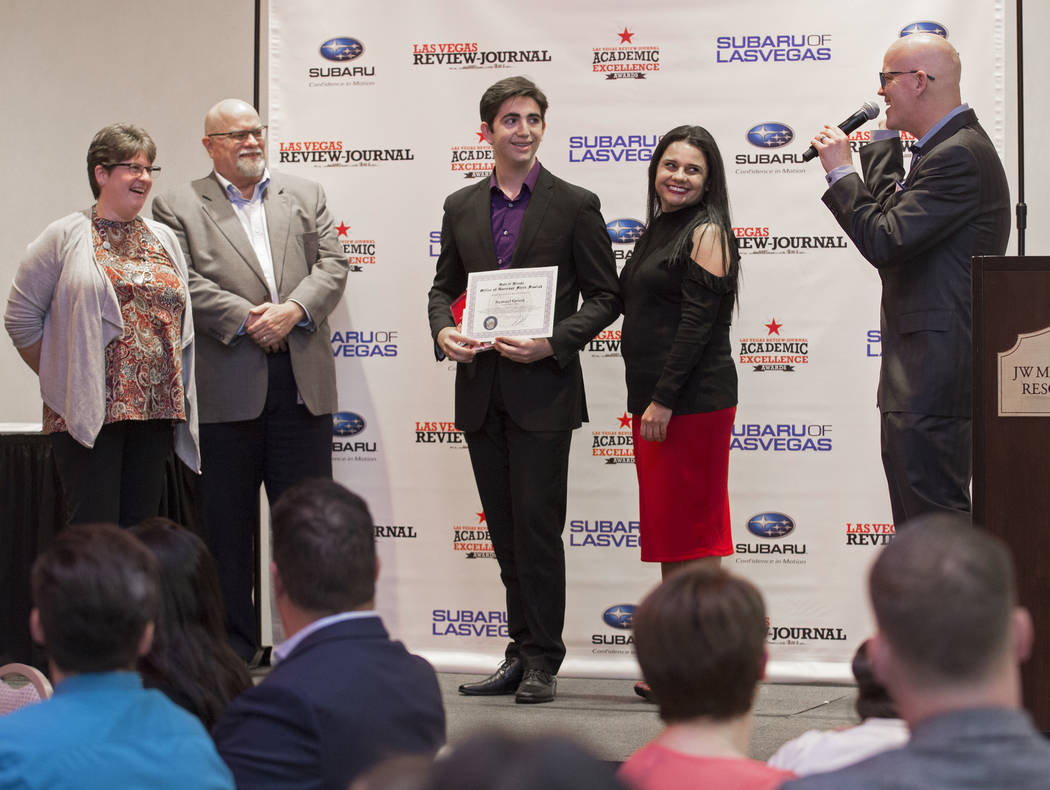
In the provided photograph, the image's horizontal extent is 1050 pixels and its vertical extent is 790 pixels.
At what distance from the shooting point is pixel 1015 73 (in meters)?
4.61

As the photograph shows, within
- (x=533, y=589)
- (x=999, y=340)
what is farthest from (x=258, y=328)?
(x=999, y=340)

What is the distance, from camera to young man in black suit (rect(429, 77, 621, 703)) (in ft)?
12.9

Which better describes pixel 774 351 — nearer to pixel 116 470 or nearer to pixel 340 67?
pixel 340 67

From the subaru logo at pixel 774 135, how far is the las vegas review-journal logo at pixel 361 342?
64.2 inches

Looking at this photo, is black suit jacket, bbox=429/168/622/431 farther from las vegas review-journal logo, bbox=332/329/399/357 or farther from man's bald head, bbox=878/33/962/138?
man's bald head, bbox=878/33/962/138

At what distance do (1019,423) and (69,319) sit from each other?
277cm

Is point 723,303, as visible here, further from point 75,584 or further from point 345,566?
point 75,584

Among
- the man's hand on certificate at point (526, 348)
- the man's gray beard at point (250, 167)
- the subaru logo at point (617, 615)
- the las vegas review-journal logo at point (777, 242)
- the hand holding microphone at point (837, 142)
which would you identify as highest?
Result: the man's gray beard at point (250, 167)

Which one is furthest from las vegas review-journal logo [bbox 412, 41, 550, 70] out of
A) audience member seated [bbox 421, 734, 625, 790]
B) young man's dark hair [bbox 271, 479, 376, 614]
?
audience member seated [bbox 421, 734, 625, 790]

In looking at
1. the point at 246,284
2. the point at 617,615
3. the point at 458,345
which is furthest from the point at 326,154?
the point at 617,615

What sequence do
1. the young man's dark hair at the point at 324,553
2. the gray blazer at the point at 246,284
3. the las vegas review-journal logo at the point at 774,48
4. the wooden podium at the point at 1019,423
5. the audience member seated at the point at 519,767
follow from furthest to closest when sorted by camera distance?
1. the las vegas review-journal logo at the point at 774,48
2. the gray blazer at the point at 246,284
3. the wooden podium at the point at 1019,423
4. the young man's dark hair at the point at 324,553
5. the audience member seated at the point at 519,767

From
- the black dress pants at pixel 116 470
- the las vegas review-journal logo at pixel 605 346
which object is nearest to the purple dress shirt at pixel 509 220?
the las vegas review-journal logo at pixel 605 346

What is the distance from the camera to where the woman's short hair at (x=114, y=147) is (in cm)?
379

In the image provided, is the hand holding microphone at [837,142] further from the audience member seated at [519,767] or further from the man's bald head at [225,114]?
the audience member seated at [519,767]
